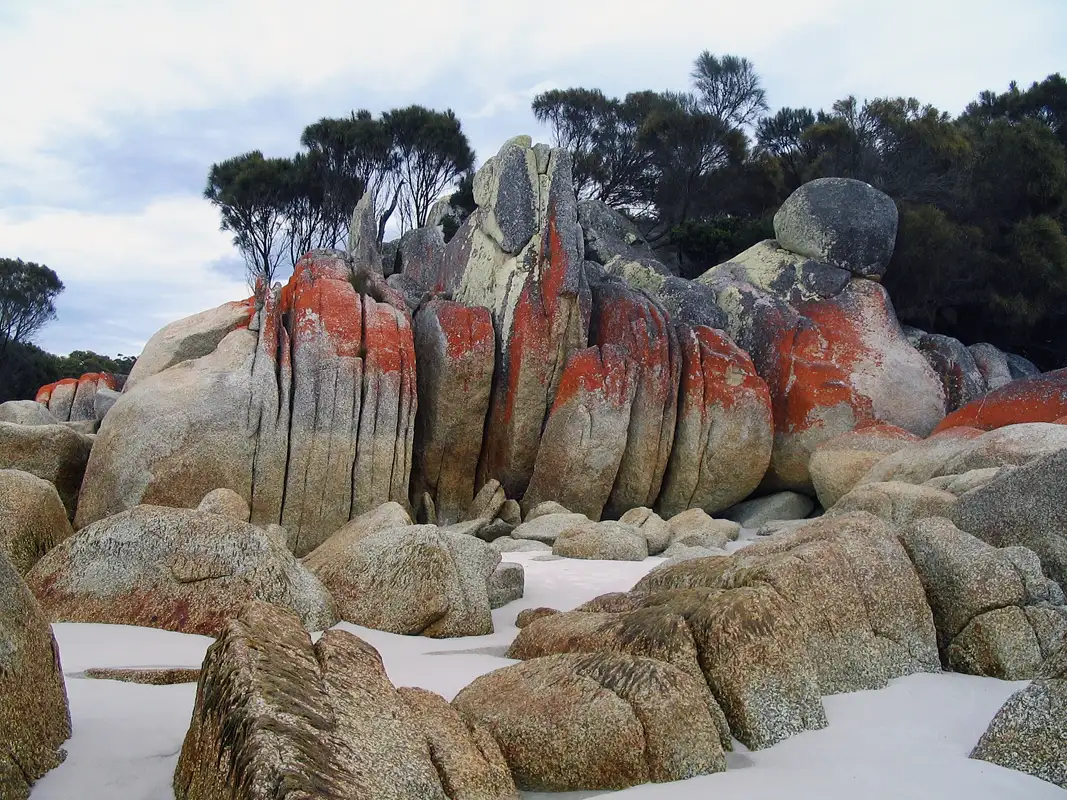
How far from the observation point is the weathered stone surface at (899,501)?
296 inches

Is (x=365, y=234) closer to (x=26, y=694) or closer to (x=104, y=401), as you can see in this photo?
(x=104, y=401)

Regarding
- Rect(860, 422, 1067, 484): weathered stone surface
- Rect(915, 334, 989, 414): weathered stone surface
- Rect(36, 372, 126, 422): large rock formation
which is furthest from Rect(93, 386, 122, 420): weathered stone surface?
Rect(915, 334, 989, 414): weathered stone surface

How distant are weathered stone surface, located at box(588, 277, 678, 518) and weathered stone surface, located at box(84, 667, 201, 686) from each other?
30.8ft

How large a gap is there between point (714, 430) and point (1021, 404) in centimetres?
374

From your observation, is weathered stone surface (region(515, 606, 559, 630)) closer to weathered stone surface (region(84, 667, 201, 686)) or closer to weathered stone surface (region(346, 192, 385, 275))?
weathered stone surface (region(84, 667, 201, 686))

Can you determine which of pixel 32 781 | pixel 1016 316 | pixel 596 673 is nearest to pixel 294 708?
pixel 32 781

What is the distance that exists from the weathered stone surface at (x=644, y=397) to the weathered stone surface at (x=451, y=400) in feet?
5.51

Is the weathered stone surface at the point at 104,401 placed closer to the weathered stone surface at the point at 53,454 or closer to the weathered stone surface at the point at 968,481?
the weathered stone surface at the point at 53,454

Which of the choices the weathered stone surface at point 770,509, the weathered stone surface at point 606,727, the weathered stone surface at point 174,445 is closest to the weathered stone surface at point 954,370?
the weathered stone surface at point 770,509

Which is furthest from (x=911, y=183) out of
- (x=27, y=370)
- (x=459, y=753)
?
(x=27, y=370)

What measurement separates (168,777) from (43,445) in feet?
30.7

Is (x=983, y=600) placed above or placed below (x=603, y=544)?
above

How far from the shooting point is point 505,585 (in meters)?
6.40

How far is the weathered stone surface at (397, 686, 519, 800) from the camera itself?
9.17 feet
